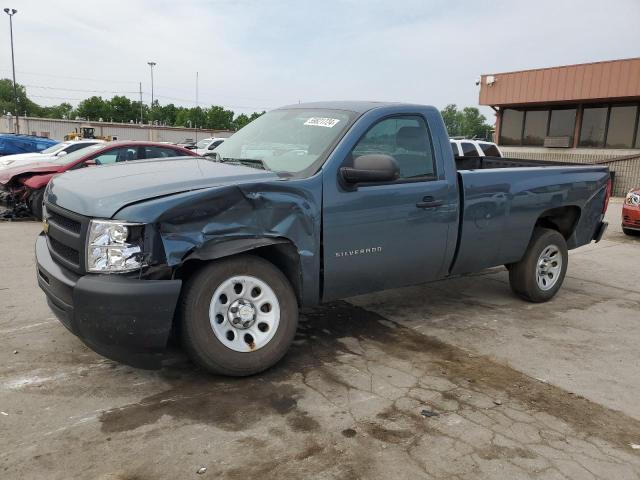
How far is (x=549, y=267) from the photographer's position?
225 inches

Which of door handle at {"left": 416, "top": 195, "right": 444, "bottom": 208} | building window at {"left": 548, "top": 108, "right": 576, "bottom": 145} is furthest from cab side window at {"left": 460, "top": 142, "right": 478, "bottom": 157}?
building window at {"left": 548, "top": 108, "right": 576, "bottom": 145}

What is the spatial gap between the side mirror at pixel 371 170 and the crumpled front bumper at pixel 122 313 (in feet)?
4.69

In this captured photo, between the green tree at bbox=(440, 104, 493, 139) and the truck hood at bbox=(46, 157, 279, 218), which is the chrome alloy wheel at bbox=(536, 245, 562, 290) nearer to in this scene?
the truck hood at bbox=(46, 157, 279, 218)

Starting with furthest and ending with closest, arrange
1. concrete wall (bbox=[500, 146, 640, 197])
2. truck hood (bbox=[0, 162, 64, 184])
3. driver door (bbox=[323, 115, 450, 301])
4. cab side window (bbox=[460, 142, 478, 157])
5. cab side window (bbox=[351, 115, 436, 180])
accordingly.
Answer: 1. concrete wall (bbox=[500, 146, 640, 197])
2. cab side window (bbox=[460, 142, 478, 157])
3. truck hood (bbox=[0, 162, 64, 184])
4. cab side window (bbox=[351, 115, 436, 180])
5. driver door (bbox=[323, 115, 450, 301])

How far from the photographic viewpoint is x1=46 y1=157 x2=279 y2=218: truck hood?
313cm

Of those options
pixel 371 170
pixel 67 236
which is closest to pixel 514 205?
A: pixel 371 170

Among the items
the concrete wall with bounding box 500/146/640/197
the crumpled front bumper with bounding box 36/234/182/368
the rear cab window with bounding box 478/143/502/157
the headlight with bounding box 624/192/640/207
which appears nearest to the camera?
the crumpled front bumper with bounding box 36/234/182/368

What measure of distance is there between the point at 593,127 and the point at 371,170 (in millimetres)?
22089

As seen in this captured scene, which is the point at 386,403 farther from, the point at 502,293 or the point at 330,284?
the point at 502,293

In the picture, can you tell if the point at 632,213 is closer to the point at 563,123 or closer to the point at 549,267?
the point at 549,267

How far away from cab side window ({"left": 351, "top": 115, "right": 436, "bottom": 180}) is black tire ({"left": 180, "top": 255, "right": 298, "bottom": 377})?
1.25 m

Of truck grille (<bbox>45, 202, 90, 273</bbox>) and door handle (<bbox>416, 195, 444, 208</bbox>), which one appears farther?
door handle (<bbox>416, 195, 444, 208</bbox>)

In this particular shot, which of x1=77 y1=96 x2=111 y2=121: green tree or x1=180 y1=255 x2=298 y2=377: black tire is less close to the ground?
x1=77 y1=96 x2=111 y2=121: green tree

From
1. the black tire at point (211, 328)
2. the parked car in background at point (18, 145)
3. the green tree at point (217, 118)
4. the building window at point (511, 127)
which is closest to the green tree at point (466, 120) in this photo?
the green tree at point (217, 118)
